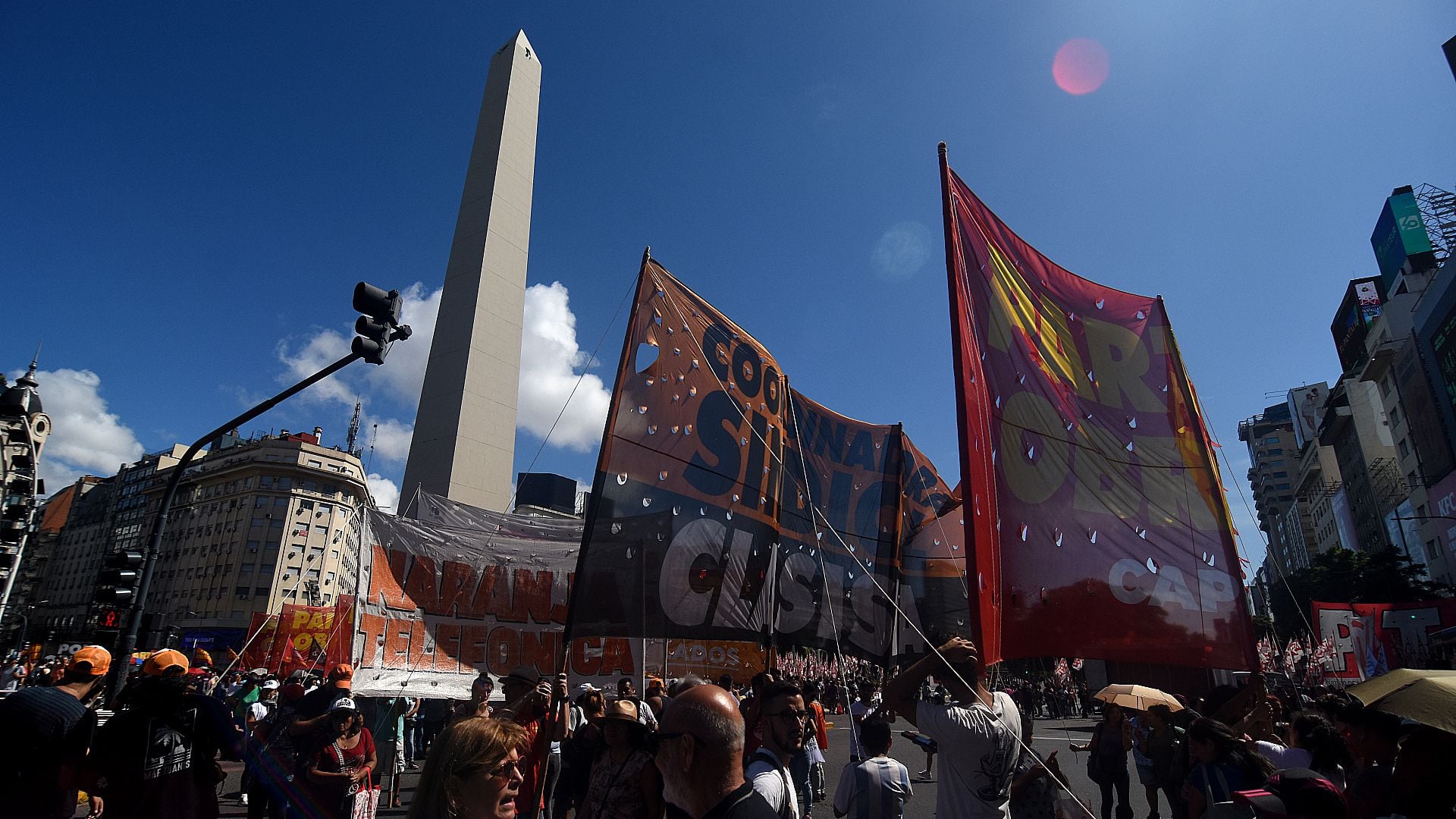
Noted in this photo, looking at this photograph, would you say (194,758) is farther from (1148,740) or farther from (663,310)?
(1148,740)

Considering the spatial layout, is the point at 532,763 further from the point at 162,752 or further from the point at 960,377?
the point at 960,377

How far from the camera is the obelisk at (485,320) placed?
62.1ft

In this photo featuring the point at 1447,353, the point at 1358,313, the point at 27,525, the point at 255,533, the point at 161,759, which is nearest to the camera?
the point at 161,759

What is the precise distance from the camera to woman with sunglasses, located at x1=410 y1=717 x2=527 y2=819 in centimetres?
239

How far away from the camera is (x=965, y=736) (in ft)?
12.4

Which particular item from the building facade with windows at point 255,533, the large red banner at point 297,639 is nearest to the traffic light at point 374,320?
the large red banner at point 297,639

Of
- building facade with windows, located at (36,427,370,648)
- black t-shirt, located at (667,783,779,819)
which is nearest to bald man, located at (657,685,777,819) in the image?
black t-shirt, located at (667,783,779,819)

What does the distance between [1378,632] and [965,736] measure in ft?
104

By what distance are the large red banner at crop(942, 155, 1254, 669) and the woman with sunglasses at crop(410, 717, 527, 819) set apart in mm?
3886

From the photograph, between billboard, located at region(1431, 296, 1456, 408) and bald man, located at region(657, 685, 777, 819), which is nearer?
bald man, located at region(657, 685, 777, 819)

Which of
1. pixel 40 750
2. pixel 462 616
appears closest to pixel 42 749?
→ pixel 40 750

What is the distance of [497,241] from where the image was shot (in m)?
21.5

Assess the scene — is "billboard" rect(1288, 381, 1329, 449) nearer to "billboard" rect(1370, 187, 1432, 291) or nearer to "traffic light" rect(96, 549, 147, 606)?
"billboard" rect(1370, 187, 1432, 291)

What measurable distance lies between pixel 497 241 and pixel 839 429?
1339 centimetres
